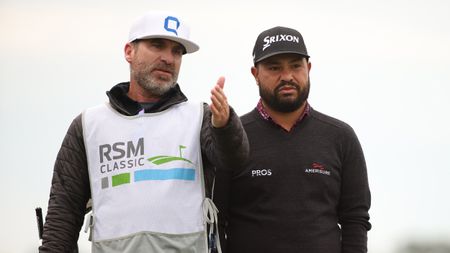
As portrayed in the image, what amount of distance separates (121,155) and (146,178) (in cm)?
29

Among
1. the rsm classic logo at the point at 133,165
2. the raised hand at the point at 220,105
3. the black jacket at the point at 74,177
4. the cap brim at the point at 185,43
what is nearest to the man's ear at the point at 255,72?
the cap brim at the point at 185,43

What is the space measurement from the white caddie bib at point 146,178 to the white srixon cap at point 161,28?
0.50 m

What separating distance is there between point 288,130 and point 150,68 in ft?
4.27

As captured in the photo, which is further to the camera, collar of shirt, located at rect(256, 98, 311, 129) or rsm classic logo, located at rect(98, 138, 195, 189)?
collar of shirt, located at rect(256, 98, 311, 129)

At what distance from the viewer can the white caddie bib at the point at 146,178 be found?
7160 mm

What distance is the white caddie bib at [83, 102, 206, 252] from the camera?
7160 mm

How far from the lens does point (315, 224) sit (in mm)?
7832

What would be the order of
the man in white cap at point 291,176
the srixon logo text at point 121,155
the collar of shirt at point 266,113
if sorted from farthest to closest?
the collar of shirt at point 266,113 → the man in white cap at point 291,176 → the srixon logo text at point 121,155

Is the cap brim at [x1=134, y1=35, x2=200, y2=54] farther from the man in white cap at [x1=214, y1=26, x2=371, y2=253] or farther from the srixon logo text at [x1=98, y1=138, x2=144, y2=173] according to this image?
the srixon logo text at [x1=98, y1=138, x2=144, y2=173]

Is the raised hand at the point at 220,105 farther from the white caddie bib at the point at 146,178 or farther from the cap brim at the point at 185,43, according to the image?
the cap brim at the point at 185,43

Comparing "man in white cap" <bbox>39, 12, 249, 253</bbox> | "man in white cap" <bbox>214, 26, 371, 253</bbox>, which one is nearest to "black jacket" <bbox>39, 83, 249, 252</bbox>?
"man in white cap" <bbox>39, 12, 249, 253</bbox>

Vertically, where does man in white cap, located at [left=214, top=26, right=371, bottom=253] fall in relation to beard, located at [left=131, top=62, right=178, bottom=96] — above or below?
below

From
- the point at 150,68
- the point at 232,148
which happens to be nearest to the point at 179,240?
the point at 232,148

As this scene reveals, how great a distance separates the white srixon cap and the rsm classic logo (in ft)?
2.58
